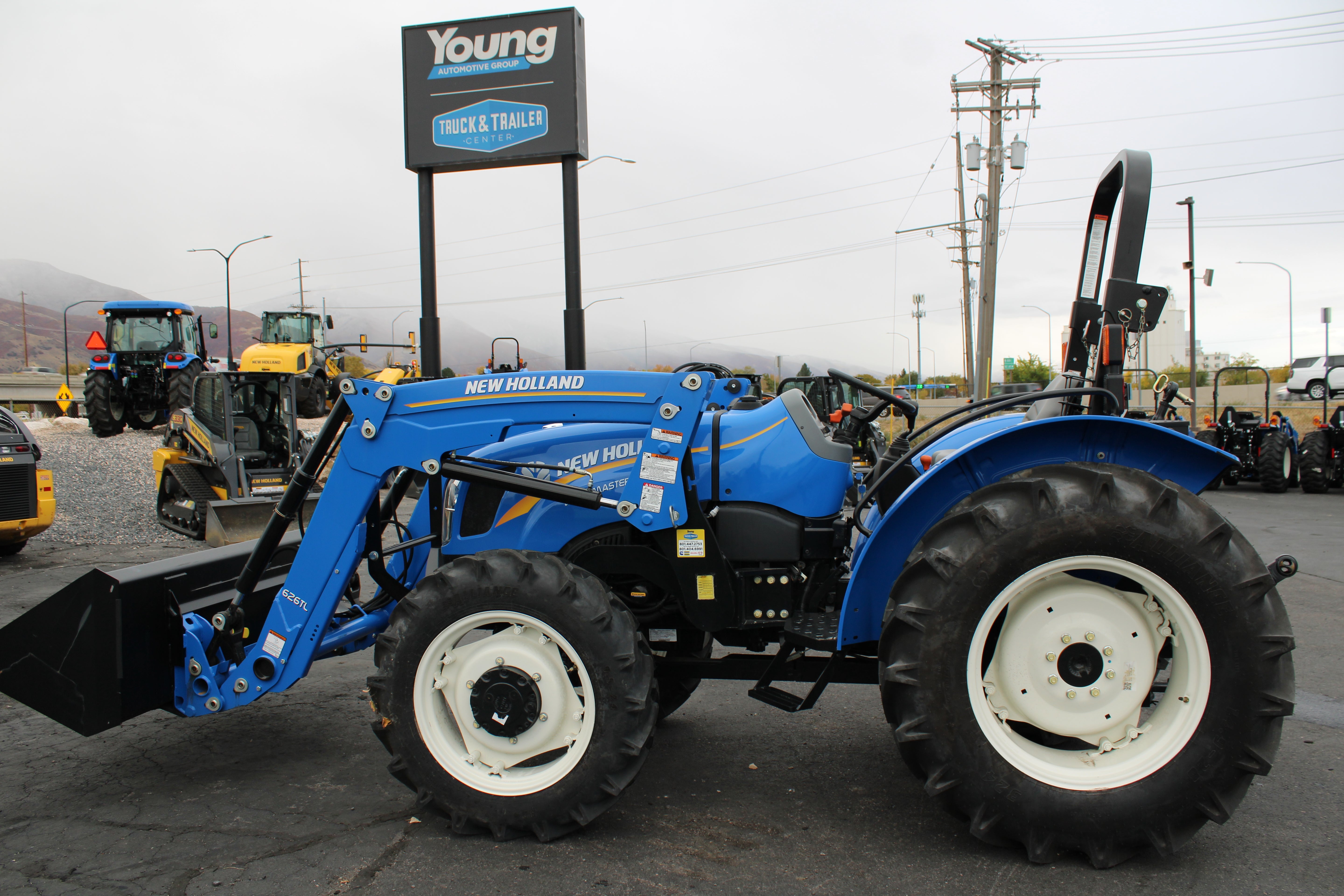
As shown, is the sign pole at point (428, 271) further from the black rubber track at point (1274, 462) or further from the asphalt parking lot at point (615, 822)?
the black rubber track at point (1274, 462)

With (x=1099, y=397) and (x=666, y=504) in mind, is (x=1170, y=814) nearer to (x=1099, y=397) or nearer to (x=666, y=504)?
(x=1099, y=397)

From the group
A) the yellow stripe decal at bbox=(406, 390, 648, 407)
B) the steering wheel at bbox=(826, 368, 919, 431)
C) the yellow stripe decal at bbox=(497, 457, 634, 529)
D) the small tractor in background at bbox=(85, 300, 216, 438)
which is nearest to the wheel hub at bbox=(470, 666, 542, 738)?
the yellow stripe decal at bbox=(497, 457, 634, 529)

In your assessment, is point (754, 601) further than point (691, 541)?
Yes

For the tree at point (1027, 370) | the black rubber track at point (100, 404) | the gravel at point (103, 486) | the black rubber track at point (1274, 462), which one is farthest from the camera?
the tree at point (1027, 370)

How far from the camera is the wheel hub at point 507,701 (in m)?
2.87

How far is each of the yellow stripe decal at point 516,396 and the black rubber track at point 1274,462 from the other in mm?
14402

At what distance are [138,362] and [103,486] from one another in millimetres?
7415

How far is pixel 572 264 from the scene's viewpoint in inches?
424

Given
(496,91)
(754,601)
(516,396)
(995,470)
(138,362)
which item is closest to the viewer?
(995,470)

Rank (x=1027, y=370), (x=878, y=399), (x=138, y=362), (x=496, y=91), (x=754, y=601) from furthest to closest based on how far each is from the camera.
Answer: (x=1027, y=370) → (x=138, y=362) → (x=496, y=91) → (x=878, y=399) → (x=754, y=601)

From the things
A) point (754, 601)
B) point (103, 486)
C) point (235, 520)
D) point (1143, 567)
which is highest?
point (1143, 567)

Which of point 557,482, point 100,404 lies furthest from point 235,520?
point 100,404

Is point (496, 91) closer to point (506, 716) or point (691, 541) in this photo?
point (691, 541)

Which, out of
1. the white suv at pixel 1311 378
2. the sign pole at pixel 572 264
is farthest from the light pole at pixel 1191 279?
the sign pole at pixel 572 264
